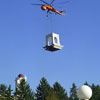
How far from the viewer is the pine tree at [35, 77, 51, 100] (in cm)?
6828

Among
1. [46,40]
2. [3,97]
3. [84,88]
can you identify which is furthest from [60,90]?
[84,88]

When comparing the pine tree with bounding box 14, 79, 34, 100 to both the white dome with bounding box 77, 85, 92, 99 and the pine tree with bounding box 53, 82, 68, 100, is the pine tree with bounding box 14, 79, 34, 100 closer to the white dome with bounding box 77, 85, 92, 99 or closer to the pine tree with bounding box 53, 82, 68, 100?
the pine tree with bounding box 53, 82, 68, 100

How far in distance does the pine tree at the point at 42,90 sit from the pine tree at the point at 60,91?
2.68m

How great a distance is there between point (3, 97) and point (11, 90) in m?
4.66

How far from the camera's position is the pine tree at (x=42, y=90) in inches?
2688

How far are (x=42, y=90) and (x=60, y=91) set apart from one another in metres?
4.44

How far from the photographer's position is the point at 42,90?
6931 centimetres

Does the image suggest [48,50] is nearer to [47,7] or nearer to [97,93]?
[47,7]

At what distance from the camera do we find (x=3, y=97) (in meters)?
64.2

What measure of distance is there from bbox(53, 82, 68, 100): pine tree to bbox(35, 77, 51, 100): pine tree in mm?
2675

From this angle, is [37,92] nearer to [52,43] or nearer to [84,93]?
[52,43]

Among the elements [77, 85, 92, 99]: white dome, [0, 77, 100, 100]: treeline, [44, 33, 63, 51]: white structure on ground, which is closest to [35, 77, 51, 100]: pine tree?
[0, 77, 100, 100]: treeline

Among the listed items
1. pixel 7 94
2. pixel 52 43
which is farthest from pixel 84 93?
pixel 7 94

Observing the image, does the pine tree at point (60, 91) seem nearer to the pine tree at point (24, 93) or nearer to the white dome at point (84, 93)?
the pine tree at point (24, 93)
